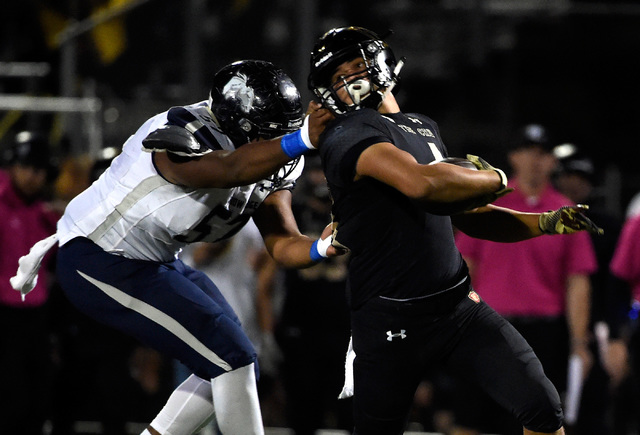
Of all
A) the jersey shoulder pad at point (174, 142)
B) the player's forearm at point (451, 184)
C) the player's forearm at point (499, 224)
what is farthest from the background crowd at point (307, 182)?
the player's forearm at point (451, 184)

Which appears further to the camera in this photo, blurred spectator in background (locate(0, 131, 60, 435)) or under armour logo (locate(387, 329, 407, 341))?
blurred spectator in background (locate(0, 131, 60, 435))

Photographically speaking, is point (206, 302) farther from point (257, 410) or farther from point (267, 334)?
point (267, 334)

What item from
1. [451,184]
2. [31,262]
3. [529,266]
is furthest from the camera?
[529,266]

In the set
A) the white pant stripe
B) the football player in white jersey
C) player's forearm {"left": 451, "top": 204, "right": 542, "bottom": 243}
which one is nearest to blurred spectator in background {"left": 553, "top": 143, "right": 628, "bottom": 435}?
player's forearm {"left": 451, "top": 204, "right": 542, "bottom": 243}

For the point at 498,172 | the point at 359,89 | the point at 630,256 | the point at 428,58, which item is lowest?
the point at 630,256

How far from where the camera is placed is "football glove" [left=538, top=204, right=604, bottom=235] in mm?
3401

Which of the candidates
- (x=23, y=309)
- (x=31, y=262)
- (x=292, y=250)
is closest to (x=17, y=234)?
(x=23, y=309)

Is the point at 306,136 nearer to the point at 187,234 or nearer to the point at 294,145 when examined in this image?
the point at 294,145

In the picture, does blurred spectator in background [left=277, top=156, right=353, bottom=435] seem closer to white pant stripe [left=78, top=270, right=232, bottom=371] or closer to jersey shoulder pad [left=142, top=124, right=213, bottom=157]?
white pant stripe [left=78, top=270, right=232, bottom=371]

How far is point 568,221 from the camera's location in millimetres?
3451

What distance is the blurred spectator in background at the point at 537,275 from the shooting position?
5.80 metres

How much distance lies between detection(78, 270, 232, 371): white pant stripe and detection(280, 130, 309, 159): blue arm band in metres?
0.82

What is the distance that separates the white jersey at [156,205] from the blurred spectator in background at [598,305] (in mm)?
2648

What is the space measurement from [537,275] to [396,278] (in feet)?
8.64
